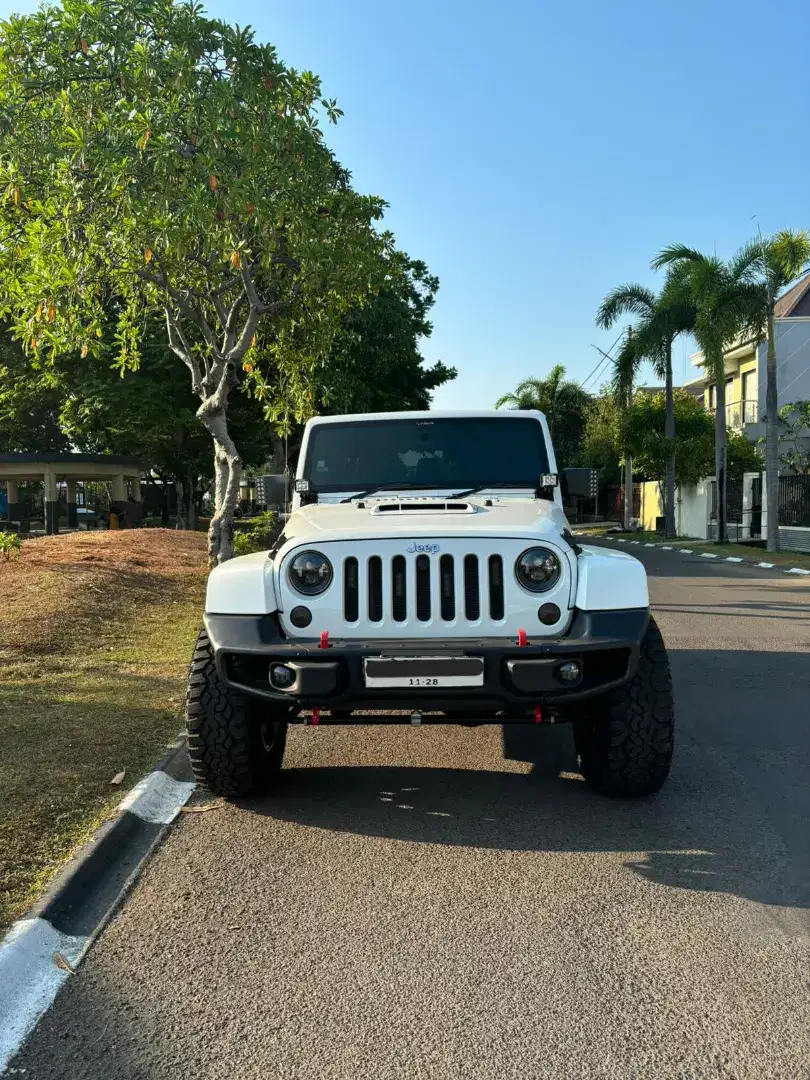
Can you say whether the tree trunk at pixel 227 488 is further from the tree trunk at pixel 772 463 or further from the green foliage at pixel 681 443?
the green foliage at pixel 681 443

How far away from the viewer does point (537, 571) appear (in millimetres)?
4598

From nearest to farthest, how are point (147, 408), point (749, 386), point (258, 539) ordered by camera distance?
point (258, 539)
point (147, 408)
point (749, 386)

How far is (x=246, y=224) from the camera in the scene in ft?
34.9

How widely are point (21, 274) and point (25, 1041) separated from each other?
10.3 m

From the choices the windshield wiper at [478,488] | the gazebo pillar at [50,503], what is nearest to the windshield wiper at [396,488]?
the windshield wiper at [478,488]

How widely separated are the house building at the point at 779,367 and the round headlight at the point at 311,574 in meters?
32.3

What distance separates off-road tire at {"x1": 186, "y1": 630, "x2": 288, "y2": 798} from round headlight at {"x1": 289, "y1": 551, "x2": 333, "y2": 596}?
0.57 m

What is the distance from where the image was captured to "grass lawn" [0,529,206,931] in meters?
4.39

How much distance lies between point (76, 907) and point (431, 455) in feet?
11.4

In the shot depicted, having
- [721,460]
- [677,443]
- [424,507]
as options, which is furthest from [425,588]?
[677,443]

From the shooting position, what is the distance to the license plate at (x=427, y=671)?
434cm

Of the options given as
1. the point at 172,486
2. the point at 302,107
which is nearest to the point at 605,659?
the point at 302,107

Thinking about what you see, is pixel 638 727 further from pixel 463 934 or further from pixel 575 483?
pixel 575 483

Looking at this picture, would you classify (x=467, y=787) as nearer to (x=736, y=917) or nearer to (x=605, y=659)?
(x=605, y=659)
